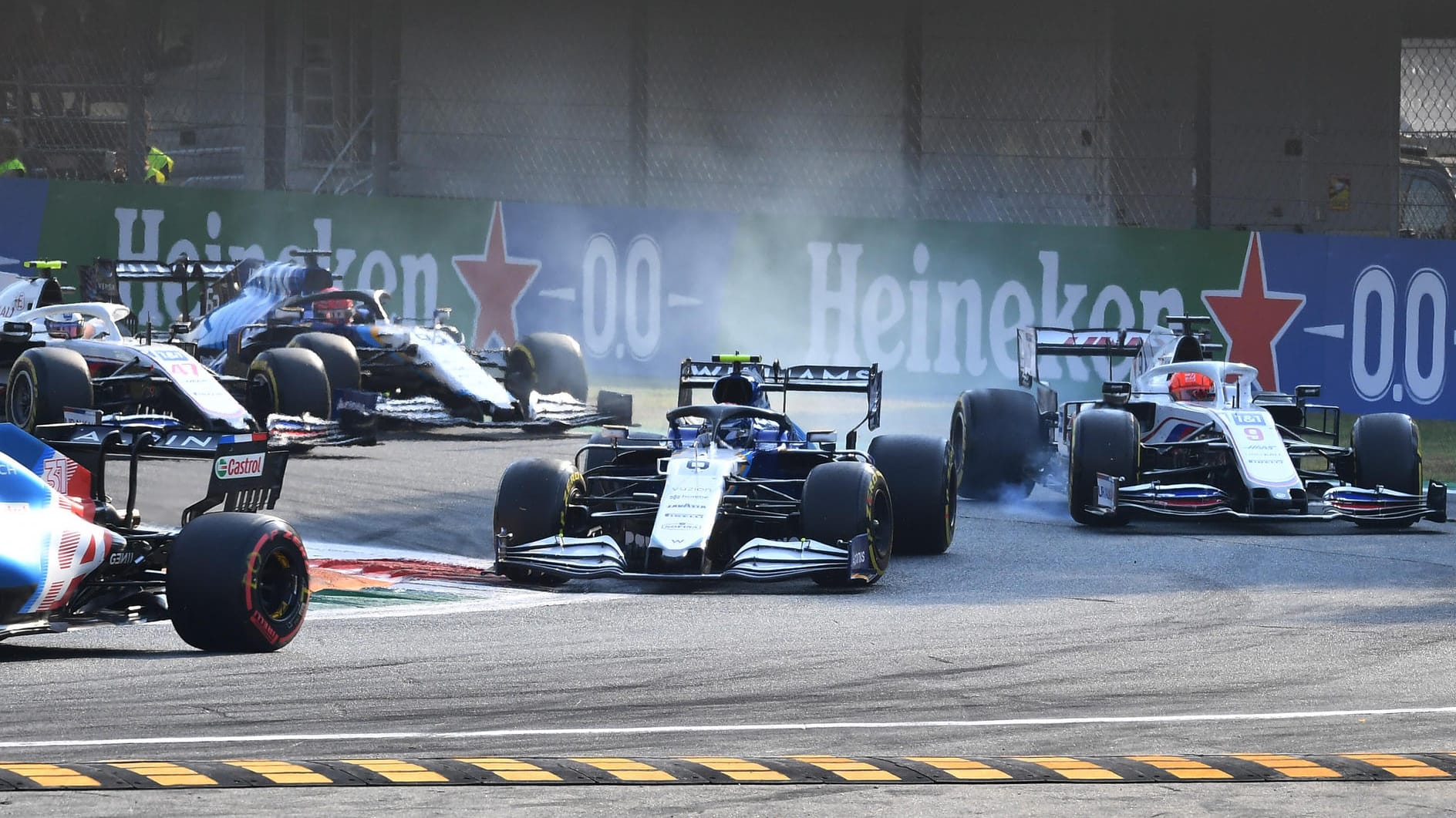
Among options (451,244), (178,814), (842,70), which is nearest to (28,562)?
(178,814)

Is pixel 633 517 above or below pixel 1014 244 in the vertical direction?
below

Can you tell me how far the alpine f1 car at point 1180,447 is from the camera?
43.7ft

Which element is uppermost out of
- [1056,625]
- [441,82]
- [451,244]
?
[441,82]

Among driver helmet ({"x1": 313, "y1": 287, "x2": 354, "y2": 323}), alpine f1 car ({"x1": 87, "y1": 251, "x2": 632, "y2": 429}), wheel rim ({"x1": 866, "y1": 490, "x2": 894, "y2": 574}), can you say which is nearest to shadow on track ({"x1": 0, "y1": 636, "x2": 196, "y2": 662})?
wheel rim ({"x1": 866, "y1": 490, "x2": 894, "y2": 574})

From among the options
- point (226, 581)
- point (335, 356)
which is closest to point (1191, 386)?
point (335, 356)

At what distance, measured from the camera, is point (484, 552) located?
39.2 feet

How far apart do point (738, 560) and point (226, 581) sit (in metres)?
3.11

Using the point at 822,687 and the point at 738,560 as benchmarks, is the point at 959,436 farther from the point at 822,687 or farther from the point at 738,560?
the point at 822,687

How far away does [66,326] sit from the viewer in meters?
16.2

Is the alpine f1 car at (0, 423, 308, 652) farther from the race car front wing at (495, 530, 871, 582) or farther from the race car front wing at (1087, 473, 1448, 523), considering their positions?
the race car front wing at (1087, 473, 1448, 523)

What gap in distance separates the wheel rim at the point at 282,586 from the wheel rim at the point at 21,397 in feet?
24.0

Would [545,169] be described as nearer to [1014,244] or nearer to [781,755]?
[1014,244]

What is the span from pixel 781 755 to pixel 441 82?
1928 centimetres

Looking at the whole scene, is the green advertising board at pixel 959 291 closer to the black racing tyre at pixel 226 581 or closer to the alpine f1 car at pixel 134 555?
the alpine f1 car at pixel 134 555
